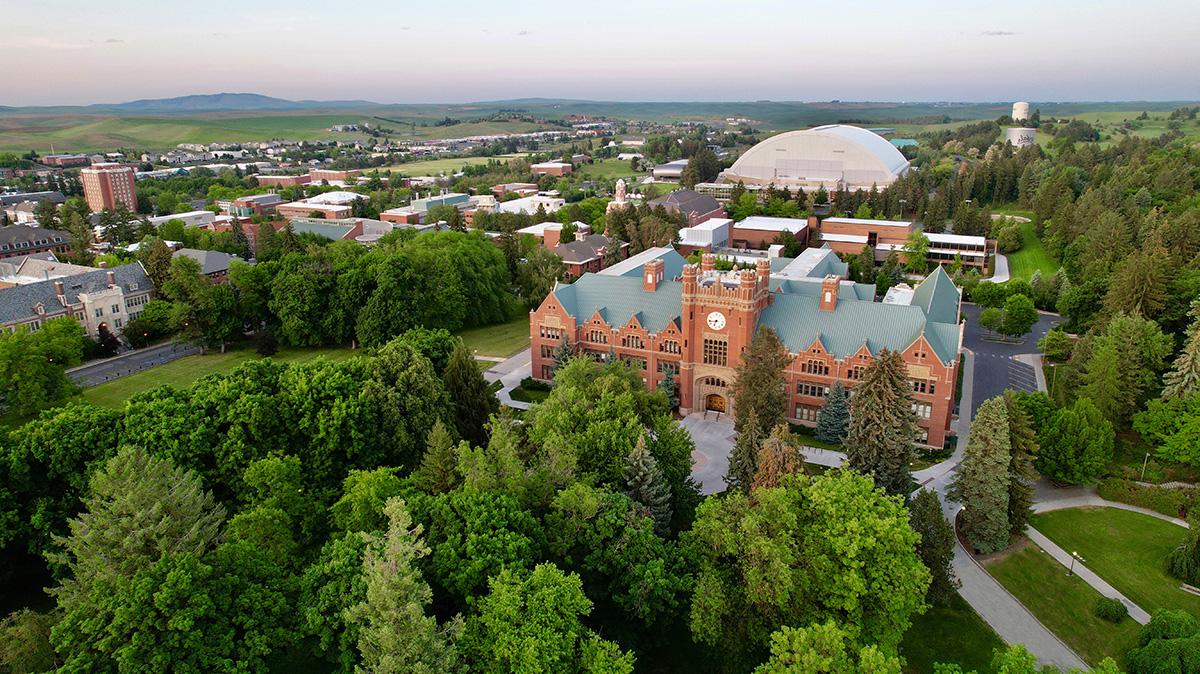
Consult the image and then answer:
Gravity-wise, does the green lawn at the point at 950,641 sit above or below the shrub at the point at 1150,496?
below

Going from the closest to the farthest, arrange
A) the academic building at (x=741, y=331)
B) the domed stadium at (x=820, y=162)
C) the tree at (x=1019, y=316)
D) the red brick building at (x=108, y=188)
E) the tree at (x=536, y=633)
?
1. the tree at (x=536, y=633)
2. the academic building at (x=741, y=331)
3. the tree at (x=1019, y=316)
4. the domed stadium at (x=820, y=162)
5. the red brick building at (x=108, y=188)

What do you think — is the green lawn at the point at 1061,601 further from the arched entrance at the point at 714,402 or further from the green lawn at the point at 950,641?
the arched entrance at the point at 714,402

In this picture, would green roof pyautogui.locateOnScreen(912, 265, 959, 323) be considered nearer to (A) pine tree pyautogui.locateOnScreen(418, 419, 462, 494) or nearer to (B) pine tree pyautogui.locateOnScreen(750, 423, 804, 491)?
(B) pine tree pyautogui.locateOnScreen(750, 423, 804, 491)

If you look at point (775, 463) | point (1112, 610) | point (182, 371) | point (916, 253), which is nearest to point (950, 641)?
point (1112, 610)

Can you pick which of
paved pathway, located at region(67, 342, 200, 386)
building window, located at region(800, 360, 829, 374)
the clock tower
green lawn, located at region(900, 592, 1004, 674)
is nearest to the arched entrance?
the clock tower

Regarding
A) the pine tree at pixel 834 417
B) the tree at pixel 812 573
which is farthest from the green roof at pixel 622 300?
the tree at pixel 812 573

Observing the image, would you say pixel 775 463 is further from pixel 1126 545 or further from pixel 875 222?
pixel 875 222
